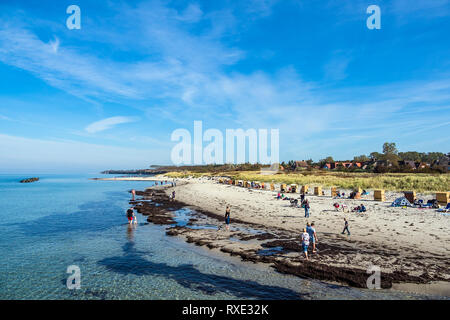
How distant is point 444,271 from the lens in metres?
10.9

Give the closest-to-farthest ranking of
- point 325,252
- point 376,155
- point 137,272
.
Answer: point 137,272 < point 325,252 < point 376,155

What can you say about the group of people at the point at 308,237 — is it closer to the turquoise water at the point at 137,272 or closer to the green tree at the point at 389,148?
the turquoise water at the point at 137,272

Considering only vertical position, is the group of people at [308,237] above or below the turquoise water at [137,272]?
above

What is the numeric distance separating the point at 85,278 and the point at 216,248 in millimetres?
7267

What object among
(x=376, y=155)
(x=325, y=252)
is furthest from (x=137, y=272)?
(x=376, y=155)

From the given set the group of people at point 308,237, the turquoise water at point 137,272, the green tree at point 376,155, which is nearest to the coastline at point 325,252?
the group of people at point 308,237

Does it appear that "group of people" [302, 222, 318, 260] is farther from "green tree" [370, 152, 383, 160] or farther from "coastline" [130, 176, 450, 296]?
"green tree" [370, 152, 383, 160]

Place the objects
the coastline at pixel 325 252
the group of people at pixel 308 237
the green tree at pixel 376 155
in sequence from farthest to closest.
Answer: the green tree at pixel 376 155
the group of people at pixel 308 237
the coastline at pixel 325 252

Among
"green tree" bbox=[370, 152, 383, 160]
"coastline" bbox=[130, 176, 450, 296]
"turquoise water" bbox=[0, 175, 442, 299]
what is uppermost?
"green tree" bbox=[370, 152, 383, 160]

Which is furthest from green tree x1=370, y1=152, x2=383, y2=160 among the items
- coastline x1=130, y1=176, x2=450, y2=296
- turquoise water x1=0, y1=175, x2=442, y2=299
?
turquoise water x1=0, y1=175, x2=442, y2=299

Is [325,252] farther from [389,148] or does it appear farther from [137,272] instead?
[389,148]

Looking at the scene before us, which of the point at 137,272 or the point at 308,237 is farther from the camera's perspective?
the point at 308,237

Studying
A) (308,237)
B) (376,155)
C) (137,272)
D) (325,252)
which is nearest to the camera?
(137,272)

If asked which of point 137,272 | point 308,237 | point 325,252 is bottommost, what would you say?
point 137,272
